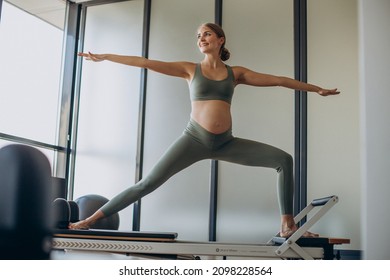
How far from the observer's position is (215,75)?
334 cm

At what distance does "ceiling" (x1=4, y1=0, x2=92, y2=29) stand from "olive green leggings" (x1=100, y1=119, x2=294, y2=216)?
2.89 m

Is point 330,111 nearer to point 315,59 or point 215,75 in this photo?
point 315,59

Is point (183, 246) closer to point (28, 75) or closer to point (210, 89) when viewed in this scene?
point (210, 89)

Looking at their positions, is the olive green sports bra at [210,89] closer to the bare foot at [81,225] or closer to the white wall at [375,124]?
the white wall at [375,124]

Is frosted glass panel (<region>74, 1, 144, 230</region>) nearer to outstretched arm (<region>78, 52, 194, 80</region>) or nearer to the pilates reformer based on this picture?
outstretched arm (<region>78, 52, 194, 80</region>)

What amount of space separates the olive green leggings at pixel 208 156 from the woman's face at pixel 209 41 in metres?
0.55

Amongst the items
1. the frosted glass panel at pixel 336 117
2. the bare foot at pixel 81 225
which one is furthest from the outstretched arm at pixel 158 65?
the frosted glass panel at pixel 336 117

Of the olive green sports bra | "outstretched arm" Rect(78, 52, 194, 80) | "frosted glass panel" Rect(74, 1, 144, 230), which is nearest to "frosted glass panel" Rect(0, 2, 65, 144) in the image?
"frosted glass panel" Rect(74, 1, 144, 230)

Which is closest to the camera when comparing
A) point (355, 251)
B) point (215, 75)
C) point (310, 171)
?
point (215, 75)

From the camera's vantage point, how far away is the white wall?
2.87 metres

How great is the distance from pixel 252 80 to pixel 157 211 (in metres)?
2.13

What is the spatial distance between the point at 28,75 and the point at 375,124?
3610mm
